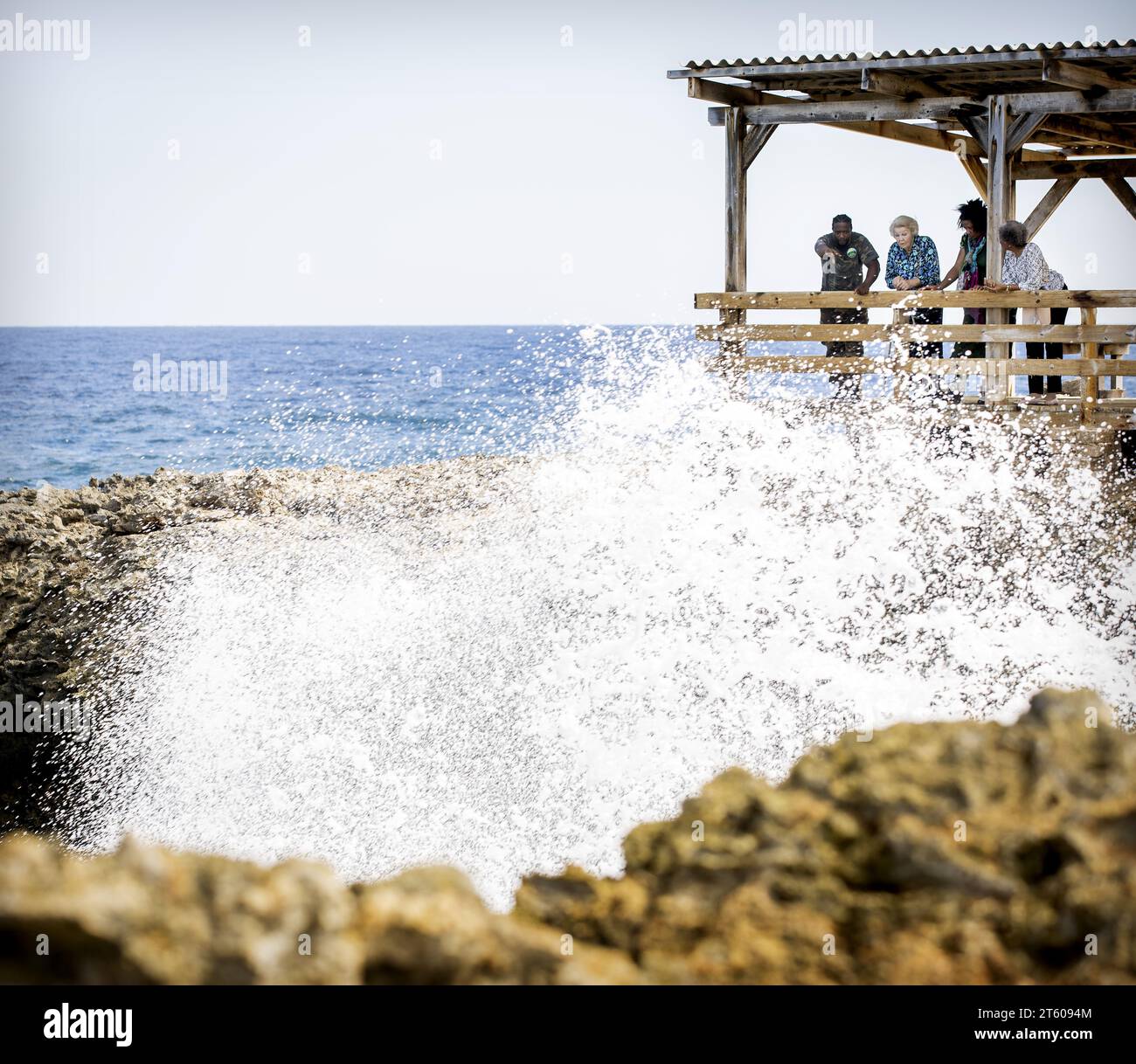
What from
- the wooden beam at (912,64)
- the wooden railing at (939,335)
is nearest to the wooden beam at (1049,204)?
the wooden railing at (939,335)

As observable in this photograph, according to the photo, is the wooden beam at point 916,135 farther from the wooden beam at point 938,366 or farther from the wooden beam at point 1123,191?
the wooden beam at point 938,366

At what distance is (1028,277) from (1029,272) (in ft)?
0.18

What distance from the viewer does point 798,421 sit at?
12.3 meters

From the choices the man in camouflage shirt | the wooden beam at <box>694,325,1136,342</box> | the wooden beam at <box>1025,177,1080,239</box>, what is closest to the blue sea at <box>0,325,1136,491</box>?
the wooden beam at <box>694,325,1136,342</box>

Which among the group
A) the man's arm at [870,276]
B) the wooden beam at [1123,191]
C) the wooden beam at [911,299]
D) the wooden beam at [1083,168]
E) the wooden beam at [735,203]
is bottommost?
the wooden beam at [911,299]

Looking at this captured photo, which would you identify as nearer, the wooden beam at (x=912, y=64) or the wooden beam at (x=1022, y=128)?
the wooden beam at (x=912, y=64)

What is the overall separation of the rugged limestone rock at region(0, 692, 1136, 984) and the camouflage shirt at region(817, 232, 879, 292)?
9437 mm

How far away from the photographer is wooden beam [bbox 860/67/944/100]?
38.0 feet

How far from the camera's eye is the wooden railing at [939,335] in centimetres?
1099

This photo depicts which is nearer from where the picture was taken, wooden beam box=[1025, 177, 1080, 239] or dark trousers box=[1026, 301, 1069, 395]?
dark trousers box=[1026, 301, 1069, 395]

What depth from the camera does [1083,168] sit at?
54.4 ft

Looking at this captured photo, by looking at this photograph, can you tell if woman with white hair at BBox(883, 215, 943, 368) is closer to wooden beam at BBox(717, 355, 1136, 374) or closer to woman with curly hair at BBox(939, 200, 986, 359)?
woman with curly hair at BBox(939, 200, 986, 359)

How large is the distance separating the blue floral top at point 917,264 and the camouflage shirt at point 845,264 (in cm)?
44
